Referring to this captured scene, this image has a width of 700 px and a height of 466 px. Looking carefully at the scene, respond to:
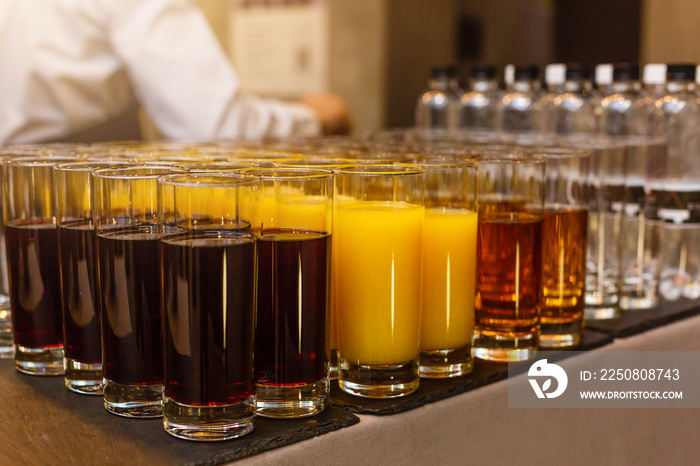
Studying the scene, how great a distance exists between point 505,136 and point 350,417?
960 millimetres

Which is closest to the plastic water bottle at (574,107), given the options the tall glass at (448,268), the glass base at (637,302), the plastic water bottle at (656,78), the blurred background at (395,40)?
the plastic water bottle at (656,78)

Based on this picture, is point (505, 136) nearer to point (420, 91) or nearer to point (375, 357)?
point (375, 357)

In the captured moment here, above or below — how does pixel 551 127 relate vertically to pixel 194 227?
above

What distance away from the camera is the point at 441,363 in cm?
97


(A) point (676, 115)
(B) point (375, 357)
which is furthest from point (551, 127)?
(B) point (375, 357)

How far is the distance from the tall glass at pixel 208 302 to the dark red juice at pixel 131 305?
0.06m

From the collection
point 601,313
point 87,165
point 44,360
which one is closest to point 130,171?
point 87,165

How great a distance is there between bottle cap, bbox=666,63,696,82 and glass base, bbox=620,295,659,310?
0.40 metres

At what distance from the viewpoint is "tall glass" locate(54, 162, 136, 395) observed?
0.89 m

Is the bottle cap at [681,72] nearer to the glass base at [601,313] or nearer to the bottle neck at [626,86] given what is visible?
the bottle neck at [626,86]

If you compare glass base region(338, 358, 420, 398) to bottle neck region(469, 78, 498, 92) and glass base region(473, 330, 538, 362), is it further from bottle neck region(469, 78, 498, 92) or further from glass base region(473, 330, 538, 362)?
bottle neck region(469, 78, 498, 92)

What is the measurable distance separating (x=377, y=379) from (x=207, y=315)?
0.77 feet

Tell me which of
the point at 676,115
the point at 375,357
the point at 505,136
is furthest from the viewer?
the point at 505,136

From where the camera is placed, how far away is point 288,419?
83 cm
